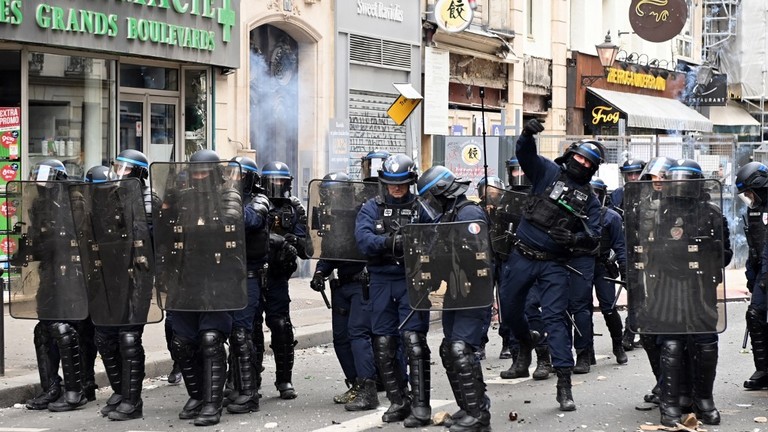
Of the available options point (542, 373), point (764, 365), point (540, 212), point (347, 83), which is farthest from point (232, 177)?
point (347, 83)

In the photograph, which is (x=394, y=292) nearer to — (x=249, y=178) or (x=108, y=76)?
(x=249, y=178)

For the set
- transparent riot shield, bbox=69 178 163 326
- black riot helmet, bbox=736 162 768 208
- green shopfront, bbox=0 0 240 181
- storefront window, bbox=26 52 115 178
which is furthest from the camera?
storefront window, bbox=26 52 115 178

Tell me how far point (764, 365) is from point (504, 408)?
7.01 ft

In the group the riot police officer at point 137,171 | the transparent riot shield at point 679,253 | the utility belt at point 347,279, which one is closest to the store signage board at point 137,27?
the riot police officer at point 137,171

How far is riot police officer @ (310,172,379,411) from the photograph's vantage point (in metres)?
9.17

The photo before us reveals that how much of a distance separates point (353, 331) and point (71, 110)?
297 inches

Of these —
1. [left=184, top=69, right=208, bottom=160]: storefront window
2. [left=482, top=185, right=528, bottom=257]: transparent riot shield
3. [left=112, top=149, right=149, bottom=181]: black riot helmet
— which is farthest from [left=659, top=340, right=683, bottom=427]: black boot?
[left=184, top=69, right=208, bottom=160]: storefront window

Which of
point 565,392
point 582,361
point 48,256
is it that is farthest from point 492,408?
point 48,256

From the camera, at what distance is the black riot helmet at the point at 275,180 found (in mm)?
9578

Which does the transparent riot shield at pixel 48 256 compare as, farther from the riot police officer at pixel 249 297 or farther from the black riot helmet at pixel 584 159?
the black riot helmet at pixel 584 159

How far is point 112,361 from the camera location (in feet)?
29.6

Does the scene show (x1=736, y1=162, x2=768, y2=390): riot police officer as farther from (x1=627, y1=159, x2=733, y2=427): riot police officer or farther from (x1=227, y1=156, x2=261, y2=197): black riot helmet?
(x1=227, y1=156, x2=261, y2=197): black riot helmet

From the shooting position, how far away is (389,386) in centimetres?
874

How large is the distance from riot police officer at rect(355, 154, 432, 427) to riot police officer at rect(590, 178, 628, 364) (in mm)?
3052
